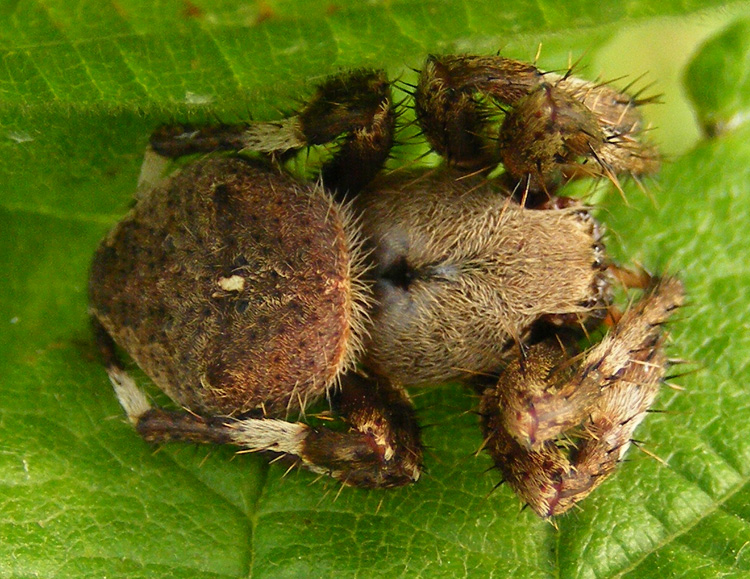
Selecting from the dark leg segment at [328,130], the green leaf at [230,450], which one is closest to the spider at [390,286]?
the dark leg segment at [328,130]

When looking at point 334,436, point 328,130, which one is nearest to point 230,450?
point 334,436

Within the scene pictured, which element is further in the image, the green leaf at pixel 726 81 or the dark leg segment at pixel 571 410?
the green leaf at pixel 726 81

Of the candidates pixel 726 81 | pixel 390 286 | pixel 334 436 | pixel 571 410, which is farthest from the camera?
pixel 726 81

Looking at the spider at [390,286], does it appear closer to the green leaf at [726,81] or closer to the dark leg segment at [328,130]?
the dark leg segment at [328,130]

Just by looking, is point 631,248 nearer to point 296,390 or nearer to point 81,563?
point 296,390

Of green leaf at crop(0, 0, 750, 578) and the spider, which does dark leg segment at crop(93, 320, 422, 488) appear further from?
green leaf at crop(0, 0, 750, 578)

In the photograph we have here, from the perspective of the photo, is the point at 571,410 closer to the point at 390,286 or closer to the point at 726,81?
the point at 390,286

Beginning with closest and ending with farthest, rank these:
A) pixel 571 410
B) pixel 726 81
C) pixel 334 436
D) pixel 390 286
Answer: pixel 571 410 < pixel 334 436 < pixel 390 286 < pixel 726 81
